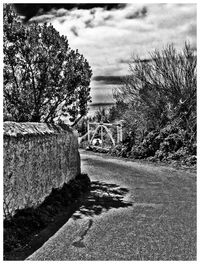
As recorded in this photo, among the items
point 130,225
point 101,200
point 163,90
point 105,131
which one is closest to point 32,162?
point 130,225

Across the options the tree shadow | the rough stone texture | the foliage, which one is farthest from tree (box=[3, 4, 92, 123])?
the foliage

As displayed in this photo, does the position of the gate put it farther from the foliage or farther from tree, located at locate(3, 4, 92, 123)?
tree, located at locate(3, 4, 92, 123)

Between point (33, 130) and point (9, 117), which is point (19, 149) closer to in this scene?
point (33, 130)

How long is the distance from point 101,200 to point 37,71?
399 cm

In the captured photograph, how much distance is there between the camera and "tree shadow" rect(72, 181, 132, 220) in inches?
327

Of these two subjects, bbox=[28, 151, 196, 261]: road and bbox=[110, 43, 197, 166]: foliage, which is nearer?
bbox=[28, 151, 196, 261]: road

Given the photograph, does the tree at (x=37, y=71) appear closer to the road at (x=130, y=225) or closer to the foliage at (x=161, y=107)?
the road at (x=130, y=225)

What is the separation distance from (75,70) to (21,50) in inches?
75.3

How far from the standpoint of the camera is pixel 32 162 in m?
7.52

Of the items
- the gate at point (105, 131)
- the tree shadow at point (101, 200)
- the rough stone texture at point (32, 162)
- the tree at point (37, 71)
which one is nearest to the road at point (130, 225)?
the tree shadow at point (101, 200)

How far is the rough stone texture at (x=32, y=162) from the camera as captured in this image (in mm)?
6473

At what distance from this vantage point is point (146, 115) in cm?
1989

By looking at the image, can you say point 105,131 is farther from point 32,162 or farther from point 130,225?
point 130,225

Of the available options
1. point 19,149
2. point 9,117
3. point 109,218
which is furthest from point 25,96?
point 109,218
